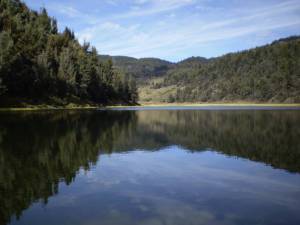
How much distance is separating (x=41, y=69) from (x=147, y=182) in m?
104

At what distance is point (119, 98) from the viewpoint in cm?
19438

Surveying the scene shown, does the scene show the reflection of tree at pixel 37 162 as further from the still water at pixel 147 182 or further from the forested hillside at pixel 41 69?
the forested hillside at pixel 41 69

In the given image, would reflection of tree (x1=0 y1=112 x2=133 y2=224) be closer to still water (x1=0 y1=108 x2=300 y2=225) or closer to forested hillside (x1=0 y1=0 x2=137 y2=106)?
still water (x1=0 y1=108 x2=300 y2=225)

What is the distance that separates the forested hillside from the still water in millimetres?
68781

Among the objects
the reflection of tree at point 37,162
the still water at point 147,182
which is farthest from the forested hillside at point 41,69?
the still water at point 147,182

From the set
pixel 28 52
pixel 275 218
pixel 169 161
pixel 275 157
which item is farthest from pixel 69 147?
pixel 28 52

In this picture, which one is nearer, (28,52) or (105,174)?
(105,174)

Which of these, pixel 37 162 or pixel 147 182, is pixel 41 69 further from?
pixel 147 182

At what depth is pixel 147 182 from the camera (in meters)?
21.1

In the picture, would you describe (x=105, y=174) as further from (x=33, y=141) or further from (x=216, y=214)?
(x=33, y=141)

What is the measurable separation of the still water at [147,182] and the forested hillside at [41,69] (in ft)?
226

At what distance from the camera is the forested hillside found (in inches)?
4247

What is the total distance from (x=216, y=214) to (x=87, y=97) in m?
146

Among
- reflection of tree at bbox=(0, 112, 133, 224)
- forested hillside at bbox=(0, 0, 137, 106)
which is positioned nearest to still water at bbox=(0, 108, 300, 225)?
reflection of tree at bbox=(0, 112, 133, 224)
